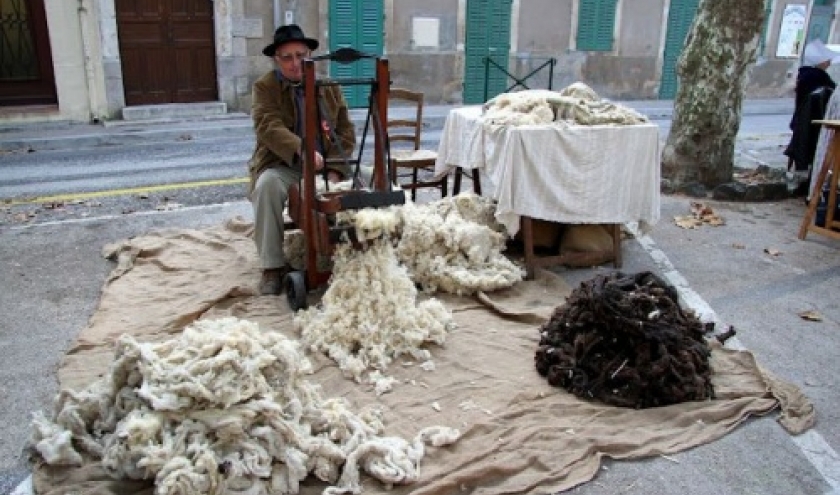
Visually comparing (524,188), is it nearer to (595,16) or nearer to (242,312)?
(242,312)

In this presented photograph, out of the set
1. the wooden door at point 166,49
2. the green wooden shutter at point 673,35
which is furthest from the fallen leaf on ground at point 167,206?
the green wooden shutter at point 673,35

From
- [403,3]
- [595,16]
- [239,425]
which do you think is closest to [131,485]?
[239,425]

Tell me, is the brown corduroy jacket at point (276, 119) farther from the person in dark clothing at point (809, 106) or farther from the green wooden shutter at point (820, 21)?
the green wooden shutter at point (820, 21)

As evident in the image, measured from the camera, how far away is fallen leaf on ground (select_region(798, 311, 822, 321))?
4.19 meters

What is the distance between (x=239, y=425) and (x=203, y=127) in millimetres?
8822

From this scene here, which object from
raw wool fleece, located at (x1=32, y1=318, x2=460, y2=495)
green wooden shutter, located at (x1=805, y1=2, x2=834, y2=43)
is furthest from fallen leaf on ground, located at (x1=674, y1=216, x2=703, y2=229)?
green wooden shutter, located at (x1=805, y1=2, x2=834, y2=43)

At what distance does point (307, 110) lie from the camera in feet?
12.2

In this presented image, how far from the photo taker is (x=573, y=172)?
15.3 ft

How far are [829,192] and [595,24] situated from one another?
966 centimetres

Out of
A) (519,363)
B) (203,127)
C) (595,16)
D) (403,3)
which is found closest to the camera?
(519,363)

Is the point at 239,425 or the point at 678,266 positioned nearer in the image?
the point at 239,425

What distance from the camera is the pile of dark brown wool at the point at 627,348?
125 inches

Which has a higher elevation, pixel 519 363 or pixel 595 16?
pixel 595 16

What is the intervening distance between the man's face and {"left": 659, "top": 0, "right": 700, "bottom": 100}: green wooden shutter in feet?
41.8
